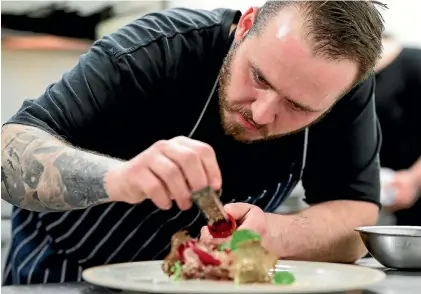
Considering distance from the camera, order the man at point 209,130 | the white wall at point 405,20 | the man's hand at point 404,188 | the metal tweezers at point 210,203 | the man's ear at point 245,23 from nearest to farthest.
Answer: the metal tweezers at point 210,203 → the man at point 209,130 → the man's ear at point 245,23 → the man's hand at point 404,188 → the white wall at point 405,20

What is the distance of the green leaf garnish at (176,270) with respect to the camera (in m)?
1.03

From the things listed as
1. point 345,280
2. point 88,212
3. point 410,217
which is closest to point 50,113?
point 88,212

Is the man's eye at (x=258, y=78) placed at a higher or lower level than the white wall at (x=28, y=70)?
higher

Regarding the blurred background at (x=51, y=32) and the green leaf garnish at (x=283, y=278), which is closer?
the green leaf garnish at (x=283, y=278)

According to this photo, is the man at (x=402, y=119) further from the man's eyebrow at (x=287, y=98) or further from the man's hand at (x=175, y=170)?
the man's hand at (x=175, y=170)

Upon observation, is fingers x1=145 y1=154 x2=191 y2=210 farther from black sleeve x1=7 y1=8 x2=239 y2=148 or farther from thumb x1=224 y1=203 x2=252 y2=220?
black sleeve x1=7 y1=8 x2=239 y2=148

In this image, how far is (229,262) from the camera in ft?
3.32

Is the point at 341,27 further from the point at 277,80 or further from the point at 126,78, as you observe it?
the point at 126,78

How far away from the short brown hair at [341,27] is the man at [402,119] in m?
1.06

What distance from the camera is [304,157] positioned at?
1.69 metres

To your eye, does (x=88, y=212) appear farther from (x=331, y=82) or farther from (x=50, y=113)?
(x=331, y=82)

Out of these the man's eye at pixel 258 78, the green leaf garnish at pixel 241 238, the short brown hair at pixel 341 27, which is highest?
the short brown hair at pixel 341 27

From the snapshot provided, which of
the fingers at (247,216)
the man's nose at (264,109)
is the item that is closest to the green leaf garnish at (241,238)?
the fingers at (247,216)

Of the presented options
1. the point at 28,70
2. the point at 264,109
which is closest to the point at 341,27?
the point at 264,109
